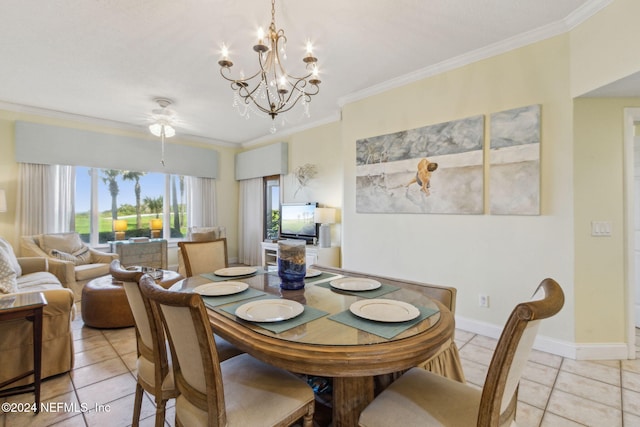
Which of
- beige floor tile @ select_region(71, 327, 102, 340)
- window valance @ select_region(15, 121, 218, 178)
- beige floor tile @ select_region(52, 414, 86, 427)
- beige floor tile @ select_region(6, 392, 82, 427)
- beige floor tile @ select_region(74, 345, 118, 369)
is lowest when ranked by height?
beige floor tile @ select_region(52, 414, 86, 427)

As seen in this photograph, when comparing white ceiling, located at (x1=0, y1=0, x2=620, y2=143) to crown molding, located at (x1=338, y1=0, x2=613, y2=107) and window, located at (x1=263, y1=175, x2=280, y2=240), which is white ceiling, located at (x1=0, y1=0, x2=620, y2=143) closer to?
crown molding, located at (x1=338, y1=0, x2=613, y2=107)

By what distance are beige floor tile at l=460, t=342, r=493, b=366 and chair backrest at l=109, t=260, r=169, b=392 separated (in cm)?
222

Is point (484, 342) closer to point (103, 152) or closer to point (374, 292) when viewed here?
point (374, 292)

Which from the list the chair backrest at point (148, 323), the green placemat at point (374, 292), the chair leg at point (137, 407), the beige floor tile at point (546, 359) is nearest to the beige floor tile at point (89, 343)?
the chair leg at point (137, 407)

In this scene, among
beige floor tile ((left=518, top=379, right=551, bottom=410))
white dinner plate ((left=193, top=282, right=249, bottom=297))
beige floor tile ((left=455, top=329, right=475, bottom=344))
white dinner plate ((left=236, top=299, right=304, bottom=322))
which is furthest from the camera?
beige floor tile ((left=455, top=329, right=475, bottom=344))

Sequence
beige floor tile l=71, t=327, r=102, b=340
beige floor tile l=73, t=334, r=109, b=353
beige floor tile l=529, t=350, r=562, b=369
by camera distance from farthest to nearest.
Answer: beige floor tile l=71, t=327, r=102, b=340, beige floor tile l=73, t=334, r=109, b=353, beige floor tile l=529, t=350, r=562, b=369

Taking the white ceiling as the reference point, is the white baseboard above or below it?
below

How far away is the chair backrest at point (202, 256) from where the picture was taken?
2.40m

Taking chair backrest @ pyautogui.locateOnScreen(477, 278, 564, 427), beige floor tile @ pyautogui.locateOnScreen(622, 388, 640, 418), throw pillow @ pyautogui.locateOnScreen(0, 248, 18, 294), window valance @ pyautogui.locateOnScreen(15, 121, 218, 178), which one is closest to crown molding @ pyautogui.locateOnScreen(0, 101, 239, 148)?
window valance @ pyautogui.locateOnScreen(15, 121, 218, 178)

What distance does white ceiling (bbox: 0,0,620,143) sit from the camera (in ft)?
7.09

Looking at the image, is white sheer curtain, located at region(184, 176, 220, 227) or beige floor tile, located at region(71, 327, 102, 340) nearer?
beige floor tile, located at region(71, 327, 102, 340)

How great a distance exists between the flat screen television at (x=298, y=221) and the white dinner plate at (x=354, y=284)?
2787mm

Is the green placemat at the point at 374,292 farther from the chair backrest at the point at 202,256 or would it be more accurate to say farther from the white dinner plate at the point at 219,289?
the chair backrest at the point at 202,256

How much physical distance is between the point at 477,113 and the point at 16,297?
12.6 ft
